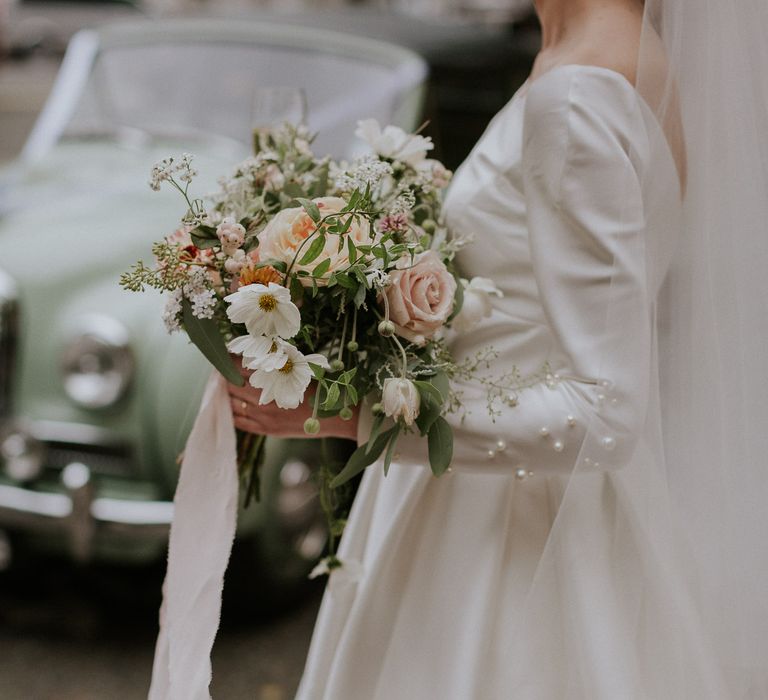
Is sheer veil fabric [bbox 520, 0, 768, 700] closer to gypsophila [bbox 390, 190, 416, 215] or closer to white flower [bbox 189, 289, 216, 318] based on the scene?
gypsophila [bbox 390, 190, 416, 215]

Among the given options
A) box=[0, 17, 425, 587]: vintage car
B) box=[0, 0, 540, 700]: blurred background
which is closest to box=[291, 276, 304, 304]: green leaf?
box=[0, 0, 540, 700]: blurred background

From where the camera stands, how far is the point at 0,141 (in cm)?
1189

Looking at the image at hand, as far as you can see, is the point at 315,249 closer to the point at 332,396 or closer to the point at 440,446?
the point at 332,396

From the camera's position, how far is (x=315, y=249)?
1.34 meters

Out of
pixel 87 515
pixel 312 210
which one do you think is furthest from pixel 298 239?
pixel 87 515

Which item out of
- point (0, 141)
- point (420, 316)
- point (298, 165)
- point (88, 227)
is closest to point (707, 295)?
point (420, 316)

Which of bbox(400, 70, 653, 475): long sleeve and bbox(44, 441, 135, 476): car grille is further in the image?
bbox(44, 441, 135, 476): car grille

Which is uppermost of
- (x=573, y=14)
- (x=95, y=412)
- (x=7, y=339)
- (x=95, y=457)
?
(x=573, y=14)

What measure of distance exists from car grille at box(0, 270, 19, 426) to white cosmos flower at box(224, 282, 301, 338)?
222cm

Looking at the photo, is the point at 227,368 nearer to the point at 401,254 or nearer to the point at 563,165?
the point at 401,254

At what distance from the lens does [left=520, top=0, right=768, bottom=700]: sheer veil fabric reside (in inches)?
56.4

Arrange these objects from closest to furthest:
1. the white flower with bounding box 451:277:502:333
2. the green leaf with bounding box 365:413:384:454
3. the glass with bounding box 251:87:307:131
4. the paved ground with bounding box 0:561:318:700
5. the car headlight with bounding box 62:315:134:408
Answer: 1. the green leaf with bounding box 365:413:384:454
2. the white flower with bounding box 451:277:502:333
3. the glass with bounding box 251:87:307:131
4. the car headlight with bounding box 62:315:134:408
5. the paved ground with bounding box 0:561:318:700

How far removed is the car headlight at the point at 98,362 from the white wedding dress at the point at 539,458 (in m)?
1.62

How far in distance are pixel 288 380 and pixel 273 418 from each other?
7.1 inches
